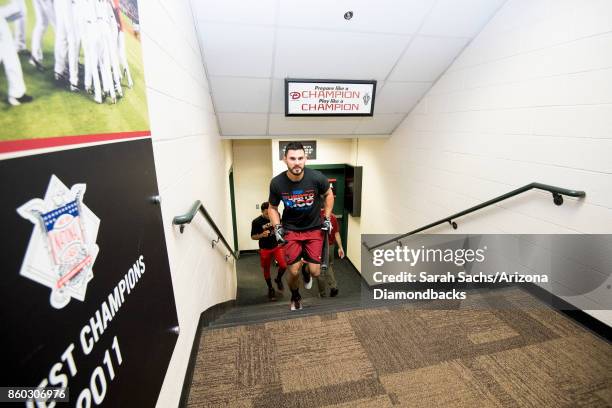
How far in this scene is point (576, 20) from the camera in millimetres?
1738

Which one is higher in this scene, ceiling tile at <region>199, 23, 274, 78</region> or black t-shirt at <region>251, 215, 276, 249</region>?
ceiling tile at <region>199, 23, 274, 78</region>

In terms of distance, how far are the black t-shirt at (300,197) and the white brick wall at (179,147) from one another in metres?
0.64

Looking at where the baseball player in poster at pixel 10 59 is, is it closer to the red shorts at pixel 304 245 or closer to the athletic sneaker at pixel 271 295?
the red shorts at pixel 304 245

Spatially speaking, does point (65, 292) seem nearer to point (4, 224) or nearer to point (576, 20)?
point (4, 224)

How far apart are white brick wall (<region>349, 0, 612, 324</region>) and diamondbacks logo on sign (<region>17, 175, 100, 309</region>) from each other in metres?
2.48

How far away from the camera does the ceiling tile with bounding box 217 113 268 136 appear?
134 inches

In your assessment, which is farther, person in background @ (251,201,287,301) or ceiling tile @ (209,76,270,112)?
person in background @ (251,201,287,301)

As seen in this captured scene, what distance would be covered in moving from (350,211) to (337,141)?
1.49m

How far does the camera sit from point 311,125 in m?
3.73

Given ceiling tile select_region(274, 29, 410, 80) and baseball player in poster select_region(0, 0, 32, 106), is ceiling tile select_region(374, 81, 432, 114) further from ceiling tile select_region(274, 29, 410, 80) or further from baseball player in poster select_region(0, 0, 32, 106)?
baseball player in poster select_region(0, 0, 32, 106)

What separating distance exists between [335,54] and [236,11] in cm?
95

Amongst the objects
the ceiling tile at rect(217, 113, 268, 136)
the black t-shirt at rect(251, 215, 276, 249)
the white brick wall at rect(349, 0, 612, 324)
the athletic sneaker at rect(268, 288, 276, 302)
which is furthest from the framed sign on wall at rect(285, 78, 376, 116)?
the athletic sneaker at rect(268, 288, 276, 302)

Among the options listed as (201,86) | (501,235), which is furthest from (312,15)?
(501,235)

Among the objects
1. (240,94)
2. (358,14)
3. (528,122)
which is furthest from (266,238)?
(528,122)
